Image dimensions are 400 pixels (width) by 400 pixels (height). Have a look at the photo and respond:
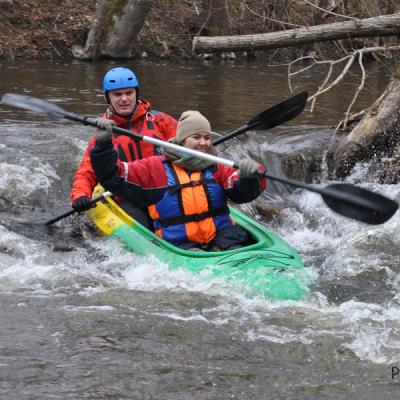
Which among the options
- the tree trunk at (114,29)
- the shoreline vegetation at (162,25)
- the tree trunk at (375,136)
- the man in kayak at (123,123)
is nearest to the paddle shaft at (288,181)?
the man in kayak at (123,123)

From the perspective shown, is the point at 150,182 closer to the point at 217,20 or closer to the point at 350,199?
the point at 350,199

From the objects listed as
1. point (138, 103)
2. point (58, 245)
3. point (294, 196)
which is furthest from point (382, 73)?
point (58, 245)

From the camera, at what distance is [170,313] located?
493 centimetres

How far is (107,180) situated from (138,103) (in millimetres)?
1517

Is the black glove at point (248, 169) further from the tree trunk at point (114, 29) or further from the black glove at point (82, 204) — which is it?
the tree trunk at point (114, 29)

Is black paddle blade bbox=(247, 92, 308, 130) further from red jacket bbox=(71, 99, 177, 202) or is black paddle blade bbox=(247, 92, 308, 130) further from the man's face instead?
the man's face

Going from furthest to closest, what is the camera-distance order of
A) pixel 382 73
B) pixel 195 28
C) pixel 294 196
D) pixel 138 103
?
pixel 195 28 < pixel 382 73 < pixel 294 196 < pixel 138 103

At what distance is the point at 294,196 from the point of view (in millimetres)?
8336

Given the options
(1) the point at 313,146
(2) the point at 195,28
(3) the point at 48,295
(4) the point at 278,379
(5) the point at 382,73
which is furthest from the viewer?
(2) the point at 195,28

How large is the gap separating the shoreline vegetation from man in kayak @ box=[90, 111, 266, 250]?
9.80m

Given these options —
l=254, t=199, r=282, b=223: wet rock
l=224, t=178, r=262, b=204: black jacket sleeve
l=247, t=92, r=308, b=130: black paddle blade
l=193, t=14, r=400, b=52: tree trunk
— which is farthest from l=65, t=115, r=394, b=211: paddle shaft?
l=193, t=14, r=400, b=52: tree trunk

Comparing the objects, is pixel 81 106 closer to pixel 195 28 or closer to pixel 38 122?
pixel 38 122

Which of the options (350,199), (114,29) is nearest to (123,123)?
(350,199)

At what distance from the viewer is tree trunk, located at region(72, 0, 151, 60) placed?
15602 mm
